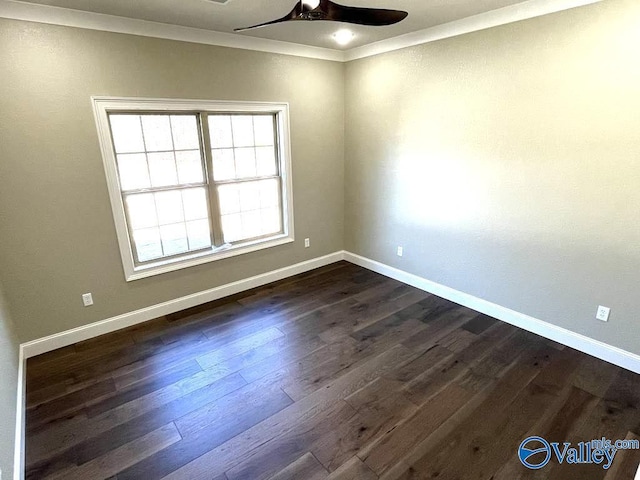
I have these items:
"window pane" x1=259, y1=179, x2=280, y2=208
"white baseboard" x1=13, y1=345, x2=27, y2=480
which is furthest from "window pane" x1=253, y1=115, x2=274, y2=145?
"white baseboard" x1=13, y1=345, x2=27, y2=480

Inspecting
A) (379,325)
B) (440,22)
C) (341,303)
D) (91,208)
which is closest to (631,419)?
(379,325)

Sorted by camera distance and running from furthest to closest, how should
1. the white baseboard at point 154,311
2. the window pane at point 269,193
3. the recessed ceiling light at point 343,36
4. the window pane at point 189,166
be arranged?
1. the window pane at point 269,193
2. the window pane at point 189,166
3. the recessed ceiling light at point 343,36
4. the white baseboard at point 154,311

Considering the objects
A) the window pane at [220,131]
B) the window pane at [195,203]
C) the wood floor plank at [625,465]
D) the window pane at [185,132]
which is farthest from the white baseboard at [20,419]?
the wood floor plank at [625,465]

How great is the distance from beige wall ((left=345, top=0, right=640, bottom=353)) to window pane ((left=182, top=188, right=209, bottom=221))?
2.04 meters

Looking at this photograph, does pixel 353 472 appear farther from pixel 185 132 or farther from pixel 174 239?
pixel 185 132

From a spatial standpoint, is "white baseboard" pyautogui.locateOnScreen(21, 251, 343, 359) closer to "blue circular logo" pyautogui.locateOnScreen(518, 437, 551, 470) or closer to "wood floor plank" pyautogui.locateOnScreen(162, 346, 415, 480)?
"wood floor plank" pyautogui.locateOnScreen(162, 346, 415, 480)

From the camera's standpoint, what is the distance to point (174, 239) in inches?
136

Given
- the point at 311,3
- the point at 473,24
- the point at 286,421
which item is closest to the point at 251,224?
the point at 286,421

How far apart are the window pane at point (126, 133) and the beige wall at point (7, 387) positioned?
146 centimetres

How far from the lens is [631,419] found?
211 cm

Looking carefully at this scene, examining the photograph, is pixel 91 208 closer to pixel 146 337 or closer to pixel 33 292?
pixel 33 292

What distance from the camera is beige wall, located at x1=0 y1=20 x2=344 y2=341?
2.49 m

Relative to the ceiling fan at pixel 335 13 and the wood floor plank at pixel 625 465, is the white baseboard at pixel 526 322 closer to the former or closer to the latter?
the wood floor plank at pixel 625 465

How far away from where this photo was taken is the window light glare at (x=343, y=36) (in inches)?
127
